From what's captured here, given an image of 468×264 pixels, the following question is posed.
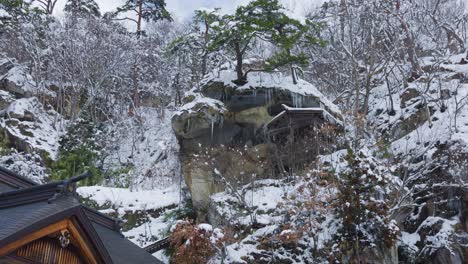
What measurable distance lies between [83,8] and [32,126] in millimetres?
9361

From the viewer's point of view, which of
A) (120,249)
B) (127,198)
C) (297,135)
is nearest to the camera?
(120,249)

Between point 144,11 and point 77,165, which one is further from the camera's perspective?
point 144,11

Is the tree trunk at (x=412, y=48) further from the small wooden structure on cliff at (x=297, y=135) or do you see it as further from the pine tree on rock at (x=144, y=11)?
the pine tree on rock at (x=144, y=11)

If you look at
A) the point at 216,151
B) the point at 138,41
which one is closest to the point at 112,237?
the point at 216,151

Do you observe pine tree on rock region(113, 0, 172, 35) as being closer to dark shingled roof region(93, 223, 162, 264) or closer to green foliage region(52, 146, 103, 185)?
green foliage region(52, 146, 103, 185)

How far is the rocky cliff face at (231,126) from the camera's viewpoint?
14922mm

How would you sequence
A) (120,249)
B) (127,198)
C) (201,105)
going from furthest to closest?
(127,198) < (201,105) < (120,249)

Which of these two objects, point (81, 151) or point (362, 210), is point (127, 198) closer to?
point (81, 151)

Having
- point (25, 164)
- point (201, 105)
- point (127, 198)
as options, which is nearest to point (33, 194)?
point (201, 105)

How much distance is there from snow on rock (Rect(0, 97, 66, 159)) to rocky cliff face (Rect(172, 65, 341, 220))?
6923 mm

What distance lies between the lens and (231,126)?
1582cm

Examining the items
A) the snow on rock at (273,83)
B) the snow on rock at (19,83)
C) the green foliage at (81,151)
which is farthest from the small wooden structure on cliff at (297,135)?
the snow on rock at (19,83)

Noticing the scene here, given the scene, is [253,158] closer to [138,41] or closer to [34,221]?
[34,221]

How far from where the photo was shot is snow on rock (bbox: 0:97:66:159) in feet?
59.1
